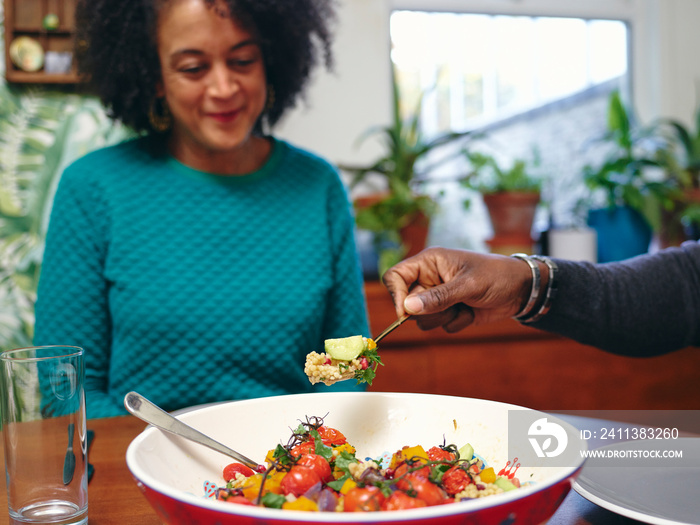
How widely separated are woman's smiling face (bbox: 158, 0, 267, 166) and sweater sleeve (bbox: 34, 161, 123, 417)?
0.29 meters

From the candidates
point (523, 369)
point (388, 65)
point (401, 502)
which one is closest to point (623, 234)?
point (523, 369)

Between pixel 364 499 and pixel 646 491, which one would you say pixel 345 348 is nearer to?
pixel 364 499

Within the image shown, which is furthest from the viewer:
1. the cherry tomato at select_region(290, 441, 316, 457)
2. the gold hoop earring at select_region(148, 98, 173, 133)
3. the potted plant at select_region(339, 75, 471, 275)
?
the potted plant at select_region(339, 75, 471, 275)

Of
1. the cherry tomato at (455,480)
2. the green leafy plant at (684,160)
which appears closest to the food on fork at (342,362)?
the cherry tomato at (455,480)

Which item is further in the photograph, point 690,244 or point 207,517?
point 690,244

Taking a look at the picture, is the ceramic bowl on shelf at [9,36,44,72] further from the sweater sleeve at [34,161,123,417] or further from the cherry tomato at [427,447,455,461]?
the cherry tomato at [427,447,455,461]

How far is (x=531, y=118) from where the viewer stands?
3.15 metres

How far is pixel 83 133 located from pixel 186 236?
49.3 inches

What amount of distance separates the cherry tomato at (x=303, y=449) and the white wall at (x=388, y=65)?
1.89m

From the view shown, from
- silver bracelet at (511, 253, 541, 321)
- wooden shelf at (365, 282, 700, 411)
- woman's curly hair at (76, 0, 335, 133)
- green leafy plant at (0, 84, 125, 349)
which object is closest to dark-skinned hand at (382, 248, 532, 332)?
silver bracelet at (511, 253, 541, 321)

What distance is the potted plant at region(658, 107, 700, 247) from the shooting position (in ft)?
8.44

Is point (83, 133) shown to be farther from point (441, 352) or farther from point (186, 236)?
point (441, 352)

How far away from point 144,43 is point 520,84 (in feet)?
7.17

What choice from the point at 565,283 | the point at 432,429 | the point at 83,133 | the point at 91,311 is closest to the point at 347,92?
the point at 83,133
